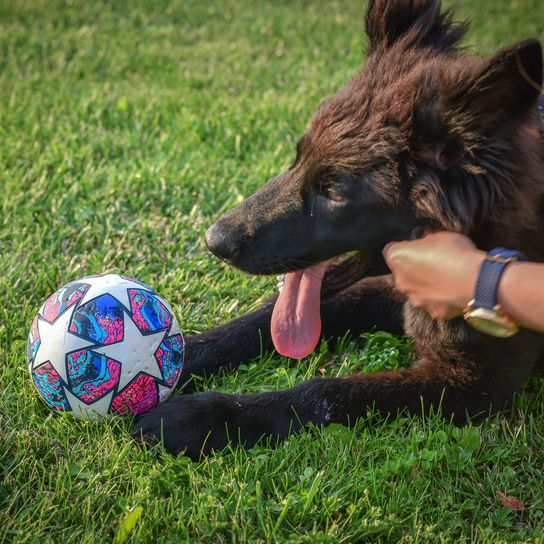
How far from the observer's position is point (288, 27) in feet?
25.1

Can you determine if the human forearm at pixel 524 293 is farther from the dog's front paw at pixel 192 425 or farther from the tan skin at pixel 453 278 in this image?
the dog's front paw at pixel 192 425

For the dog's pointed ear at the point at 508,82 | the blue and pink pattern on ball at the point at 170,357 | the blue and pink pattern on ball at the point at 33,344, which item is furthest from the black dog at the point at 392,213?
the blue and pink pattern on ball at the point at 33,344

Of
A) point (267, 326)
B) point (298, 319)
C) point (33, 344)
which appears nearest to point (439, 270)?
point (298, 319)

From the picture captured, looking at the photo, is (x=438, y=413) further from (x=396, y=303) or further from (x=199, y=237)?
(x=199, y=237)

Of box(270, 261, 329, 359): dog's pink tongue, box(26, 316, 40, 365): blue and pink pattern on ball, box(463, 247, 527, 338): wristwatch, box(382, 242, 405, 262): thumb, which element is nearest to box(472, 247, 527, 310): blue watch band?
box(463, 247, 527, 338): wristwatch

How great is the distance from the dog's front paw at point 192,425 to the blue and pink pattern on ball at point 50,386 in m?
0.29

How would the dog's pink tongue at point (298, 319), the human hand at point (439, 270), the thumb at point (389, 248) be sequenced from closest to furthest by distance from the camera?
the human hand at point (439, 270), the thumb at point (389, 248), the dog's pink tongue at point (298, 319)

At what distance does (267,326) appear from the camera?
3309 millimetres

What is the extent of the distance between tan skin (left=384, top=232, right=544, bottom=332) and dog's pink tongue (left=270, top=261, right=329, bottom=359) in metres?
0.54

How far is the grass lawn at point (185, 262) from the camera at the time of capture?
7.75 ft

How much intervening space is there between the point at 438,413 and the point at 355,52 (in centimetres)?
502

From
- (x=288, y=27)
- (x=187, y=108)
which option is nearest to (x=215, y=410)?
(x=187, y=108)

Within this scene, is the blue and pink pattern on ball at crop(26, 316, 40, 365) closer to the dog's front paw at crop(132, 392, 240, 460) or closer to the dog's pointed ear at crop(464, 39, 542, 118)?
the dog's front paw at crop(132, 392, 240, 460)

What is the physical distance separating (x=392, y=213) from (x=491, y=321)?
594mm
